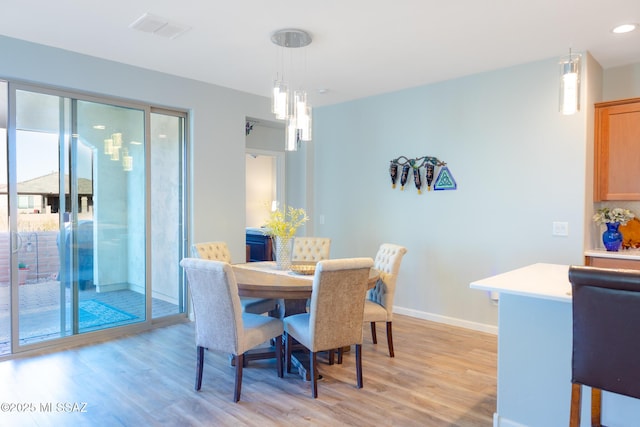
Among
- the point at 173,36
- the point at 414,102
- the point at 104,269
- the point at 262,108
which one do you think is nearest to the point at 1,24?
the point at 173,36

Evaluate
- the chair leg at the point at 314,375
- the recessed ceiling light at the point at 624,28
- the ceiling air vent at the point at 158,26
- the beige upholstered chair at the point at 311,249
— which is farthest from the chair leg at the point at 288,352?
the recessed ceiling light at the point at 624,28

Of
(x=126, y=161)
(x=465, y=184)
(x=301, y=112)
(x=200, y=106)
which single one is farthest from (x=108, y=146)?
(x=465, y=184)

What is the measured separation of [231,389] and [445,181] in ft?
9.99

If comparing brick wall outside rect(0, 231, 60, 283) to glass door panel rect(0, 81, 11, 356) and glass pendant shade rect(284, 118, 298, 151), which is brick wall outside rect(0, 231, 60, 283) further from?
glass pendant shade rect(284, 118, 298, 151)

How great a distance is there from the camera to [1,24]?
3129mm

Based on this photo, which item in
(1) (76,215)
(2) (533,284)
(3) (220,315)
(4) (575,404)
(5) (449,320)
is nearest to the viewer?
(4) (575,404)

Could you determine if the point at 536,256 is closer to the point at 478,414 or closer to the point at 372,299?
the point at 372,299

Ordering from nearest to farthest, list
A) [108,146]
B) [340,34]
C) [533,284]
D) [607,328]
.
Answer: [607,328], [533,284], [340,34], [108,146]

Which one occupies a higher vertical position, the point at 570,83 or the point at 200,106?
the point at 200,106

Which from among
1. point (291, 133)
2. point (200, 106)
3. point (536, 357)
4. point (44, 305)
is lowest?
point (44, 305)

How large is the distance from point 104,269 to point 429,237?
3496 millimetres

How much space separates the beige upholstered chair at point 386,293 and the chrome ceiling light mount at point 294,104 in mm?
1300

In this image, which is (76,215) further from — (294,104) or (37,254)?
(294,104)

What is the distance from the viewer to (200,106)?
4605mm
